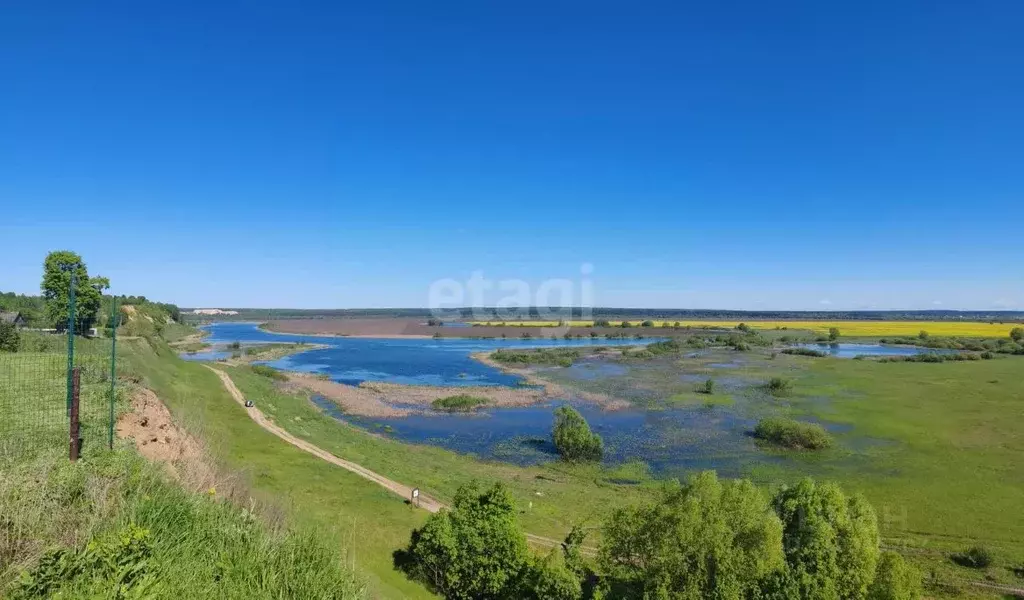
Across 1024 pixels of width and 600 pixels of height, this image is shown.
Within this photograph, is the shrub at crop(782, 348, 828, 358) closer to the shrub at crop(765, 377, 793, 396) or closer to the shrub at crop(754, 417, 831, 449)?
the shrub at crop(765, 377, 793, 396)

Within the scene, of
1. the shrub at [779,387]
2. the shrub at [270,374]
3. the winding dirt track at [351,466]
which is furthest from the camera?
the shrub at [270,374]

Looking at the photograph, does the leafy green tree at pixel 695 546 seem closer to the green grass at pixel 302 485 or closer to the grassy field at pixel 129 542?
the green grass at pixel 302 485

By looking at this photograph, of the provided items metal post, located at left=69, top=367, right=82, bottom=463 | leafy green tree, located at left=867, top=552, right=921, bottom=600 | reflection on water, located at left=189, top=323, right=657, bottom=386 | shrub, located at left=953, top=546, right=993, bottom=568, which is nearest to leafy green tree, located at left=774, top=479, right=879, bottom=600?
leafy green tree, located at left=867, top=552, right=921, bottom=600

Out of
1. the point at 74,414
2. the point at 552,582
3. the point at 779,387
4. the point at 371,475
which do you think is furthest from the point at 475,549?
the point at 779,387

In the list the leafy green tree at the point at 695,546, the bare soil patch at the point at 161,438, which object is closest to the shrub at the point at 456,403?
the bare soil patch at the point at 161,438

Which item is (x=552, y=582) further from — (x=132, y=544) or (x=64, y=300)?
(x=64, y=300)

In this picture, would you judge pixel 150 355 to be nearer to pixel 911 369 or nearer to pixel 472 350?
pixel 472 350
